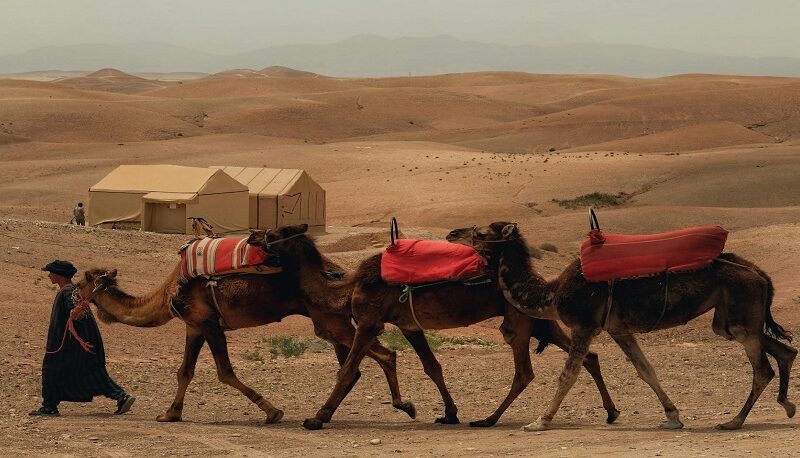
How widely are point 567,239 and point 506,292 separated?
2059 centimetres

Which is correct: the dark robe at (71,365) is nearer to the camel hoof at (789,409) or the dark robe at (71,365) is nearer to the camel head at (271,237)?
the camel head at (271,237)

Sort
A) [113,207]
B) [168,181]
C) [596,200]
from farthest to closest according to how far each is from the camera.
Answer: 1. [596,200]
2. [113,207]
3. [168,181]

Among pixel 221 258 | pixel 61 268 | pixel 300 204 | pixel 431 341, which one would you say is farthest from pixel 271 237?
pixel 300 204

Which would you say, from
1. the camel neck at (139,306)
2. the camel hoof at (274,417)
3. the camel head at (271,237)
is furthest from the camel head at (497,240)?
the camel neck at (139,306)

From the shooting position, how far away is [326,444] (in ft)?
33.7

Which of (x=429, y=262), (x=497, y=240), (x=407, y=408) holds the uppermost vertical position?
(x=497, y=240)

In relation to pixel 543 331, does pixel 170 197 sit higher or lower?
lower

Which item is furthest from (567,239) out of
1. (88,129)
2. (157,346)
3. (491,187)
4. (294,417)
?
(88,129)

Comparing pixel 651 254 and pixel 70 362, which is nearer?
pixel 651 254

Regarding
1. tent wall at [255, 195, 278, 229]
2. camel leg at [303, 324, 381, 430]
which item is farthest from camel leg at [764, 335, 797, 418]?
tent wall at [255, 195, 278, 229]

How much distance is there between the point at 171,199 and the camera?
31.2 metres

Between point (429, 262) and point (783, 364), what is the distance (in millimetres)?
3199

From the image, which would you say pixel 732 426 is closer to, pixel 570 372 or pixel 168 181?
pixel 570 372

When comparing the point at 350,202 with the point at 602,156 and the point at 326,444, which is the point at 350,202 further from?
the point at 326,444
